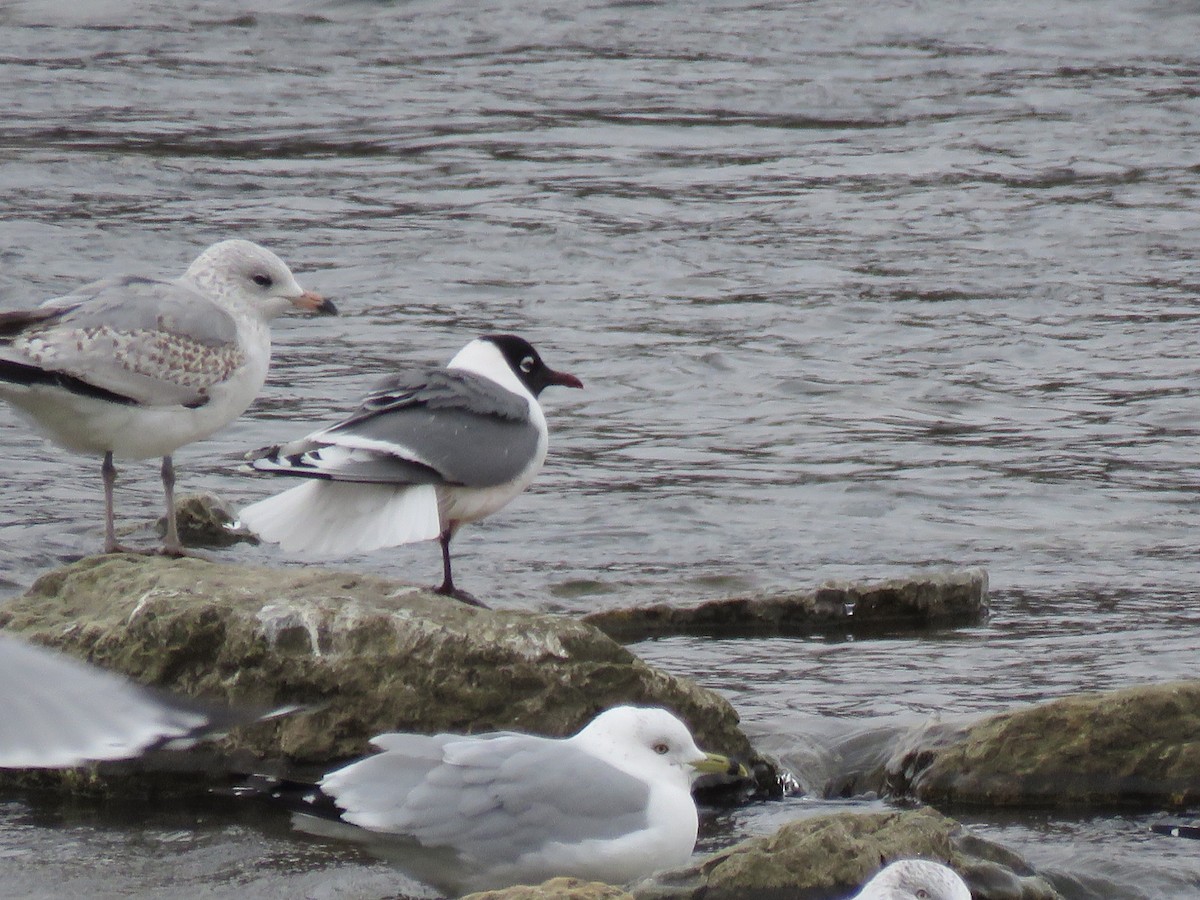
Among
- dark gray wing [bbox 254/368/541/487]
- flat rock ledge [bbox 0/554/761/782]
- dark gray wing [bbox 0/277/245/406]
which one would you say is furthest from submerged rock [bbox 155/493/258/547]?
flat rock ledge [bbox 0/554/761/782]

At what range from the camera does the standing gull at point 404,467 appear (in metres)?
7.22

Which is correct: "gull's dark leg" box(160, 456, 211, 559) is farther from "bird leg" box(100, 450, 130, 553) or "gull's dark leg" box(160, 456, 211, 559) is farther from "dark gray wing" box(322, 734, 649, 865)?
"dark gray wing" box(322, 734, 649, 865)

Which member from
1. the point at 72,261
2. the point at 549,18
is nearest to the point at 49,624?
the point at 72,261

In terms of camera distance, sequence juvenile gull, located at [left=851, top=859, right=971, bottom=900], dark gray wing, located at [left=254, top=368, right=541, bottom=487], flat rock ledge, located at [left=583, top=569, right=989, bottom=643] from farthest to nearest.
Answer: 1. flat rock ledge, located at [left=583, top=569, right=989, bottom=643]
2. dark gray wing, located at [left=254, top=368, right=541, bottom=487]
3. juvenile gull, located at [left=851, top=859, right=971, bottom=900]

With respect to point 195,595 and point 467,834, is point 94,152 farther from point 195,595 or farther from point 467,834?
point 467,834

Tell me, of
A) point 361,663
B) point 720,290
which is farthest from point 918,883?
point 720,290

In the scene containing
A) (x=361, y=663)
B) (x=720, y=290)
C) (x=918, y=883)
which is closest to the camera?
(x=918, y=883)

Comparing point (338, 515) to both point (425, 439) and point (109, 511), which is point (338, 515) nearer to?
point (425, 439)

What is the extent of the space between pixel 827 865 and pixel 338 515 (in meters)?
2.96

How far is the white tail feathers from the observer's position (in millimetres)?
7363

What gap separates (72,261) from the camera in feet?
44.6

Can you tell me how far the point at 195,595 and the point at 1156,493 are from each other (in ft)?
17.3

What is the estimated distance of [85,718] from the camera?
11.4ft

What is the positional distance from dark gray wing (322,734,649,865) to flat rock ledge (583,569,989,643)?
2.47m
